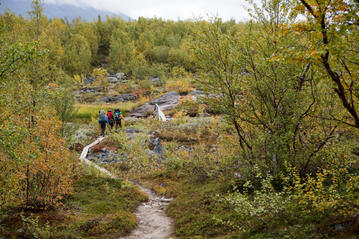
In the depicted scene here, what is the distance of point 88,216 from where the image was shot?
808 cm

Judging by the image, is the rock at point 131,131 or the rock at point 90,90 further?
the rock at point 90,90

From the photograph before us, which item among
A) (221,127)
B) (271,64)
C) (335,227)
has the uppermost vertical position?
(271,64)

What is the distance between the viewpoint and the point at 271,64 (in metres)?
7.13

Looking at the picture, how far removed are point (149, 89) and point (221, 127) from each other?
3506cm

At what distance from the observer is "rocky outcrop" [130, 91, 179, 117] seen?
101ft

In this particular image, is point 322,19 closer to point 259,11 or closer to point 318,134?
point 318,134

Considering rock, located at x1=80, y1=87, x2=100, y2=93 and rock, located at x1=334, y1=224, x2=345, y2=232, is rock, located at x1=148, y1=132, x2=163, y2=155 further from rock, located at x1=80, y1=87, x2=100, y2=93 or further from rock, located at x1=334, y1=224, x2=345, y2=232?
rock, located at x1=80, y1=87, x2=100, y2=93

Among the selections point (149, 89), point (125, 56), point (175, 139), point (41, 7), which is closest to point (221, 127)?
point (41, 7)

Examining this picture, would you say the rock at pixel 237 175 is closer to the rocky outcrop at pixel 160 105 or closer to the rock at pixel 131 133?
the rock at pixel 131 133

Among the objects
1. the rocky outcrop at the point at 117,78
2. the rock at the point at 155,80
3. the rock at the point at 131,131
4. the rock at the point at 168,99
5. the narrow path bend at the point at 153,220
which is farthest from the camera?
the rocky outcrop at the point at 117,78

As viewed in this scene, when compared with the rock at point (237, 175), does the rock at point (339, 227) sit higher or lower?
higher

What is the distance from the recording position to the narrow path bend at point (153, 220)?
287 inches

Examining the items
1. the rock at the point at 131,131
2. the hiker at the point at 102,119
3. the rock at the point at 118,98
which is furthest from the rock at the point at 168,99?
the hiker at the point at 102,119

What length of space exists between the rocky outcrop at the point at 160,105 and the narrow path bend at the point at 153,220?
20351mm
